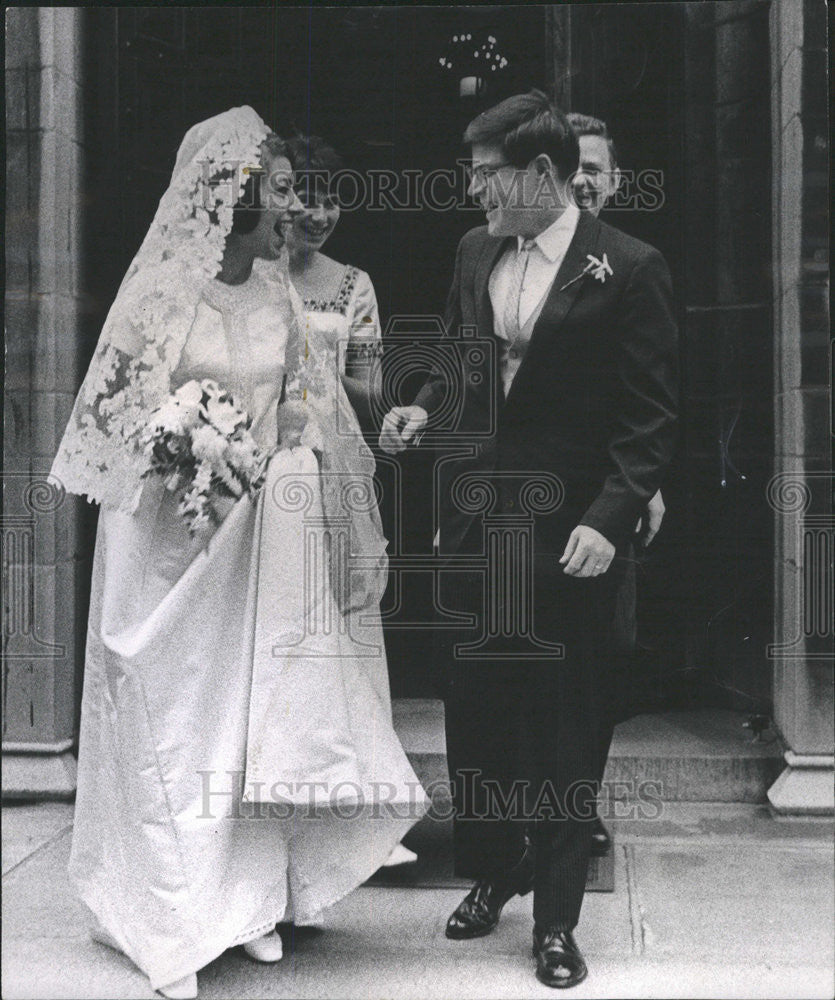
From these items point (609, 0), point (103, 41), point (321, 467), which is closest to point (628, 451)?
point (321, 467)

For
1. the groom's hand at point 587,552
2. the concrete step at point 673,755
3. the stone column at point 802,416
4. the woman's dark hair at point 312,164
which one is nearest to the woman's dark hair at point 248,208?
the woman's dark hair at point 312,164

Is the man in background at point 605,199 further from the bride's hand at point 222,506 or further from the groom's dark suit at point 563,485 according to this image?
the bride's hand at point 222,506

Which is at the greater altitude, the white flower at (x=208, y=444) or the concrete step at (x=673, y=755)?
the white flower at (x=208, y=444)

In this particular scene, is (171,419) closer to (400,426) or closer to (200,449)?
(200,449)

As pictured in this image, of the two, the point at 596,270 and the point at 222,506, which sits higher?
the point at 596,270

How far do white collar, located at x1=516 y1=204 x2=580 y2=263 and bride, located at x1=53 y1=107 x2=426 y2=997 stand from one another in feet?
2.31

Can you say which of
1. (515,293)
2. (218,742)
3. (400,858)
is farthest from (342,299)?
(400,858)

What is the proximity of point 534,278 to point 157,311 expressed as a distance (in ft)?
3.15

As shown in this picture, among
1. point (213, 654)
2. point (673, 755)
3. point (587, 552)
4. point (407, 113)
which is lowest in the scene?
point (673, 755)

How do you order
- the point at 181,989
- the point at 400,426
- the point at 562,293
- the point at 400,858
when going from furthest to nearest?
1. the point at 400,858
2. the point at 400,426
3. the point at 562,293
4. the point at 181,989

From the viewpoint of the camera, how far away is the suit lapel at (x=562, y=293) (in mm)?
3350

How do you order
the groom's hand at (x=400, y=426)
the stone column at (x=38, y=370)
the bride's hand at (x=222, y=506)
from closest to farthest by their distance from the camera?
the bride's hand at (x=222, y=506) < the groom's hand at (x=400, y=426) < the stone column at (x=38, y=370)

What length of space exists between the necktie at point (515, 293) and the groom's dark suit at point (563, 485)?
5 centimetres

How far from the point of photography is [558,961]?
3270 mm
